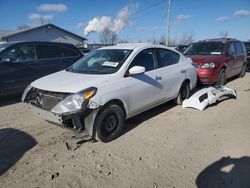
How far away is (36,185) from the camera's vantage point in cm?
274

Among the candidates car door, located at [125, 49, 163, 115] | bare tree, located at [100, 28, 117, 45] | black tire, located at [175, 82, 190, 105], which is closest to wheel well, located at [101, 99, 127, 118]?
car door, located at [125, 49, 163, 115]

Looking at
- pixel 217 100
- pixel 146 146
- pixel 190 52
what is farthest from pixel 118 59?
pixel 190 52

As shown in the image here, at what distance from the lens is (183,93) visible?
5.96 meters

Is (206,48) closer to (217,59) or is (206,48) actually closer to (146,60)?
(217,59)

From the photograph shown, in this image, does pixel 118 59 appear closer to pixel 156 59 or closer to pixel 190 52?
pixel 156 59

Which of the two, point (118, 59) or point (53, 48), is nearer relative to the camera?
point (118, 59)

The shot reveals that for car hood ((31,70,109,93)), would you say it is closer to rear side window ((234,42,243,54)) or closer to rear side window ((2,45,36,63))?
rear side window ((2,45,36,63))

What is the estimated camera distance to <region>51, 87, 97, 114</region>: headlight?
3277 mm

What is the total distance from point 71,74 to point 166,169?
8.19 feet

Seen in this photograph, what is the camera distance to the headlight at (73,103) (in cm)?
328

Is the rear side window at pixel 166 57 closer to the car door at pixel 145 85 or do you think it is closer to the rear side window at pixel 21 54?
the car door at pixel 145 85

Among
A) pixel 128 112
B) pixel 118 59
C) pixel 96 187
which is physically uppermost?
pixel 118 59

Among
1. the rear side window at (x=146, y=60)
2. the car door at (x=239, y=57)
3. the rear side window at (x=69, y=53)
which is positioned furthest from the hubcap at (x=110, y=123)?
the car door at (x=239, y=57)

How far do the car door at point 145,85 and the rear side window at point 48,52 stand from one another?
386 centimetres
